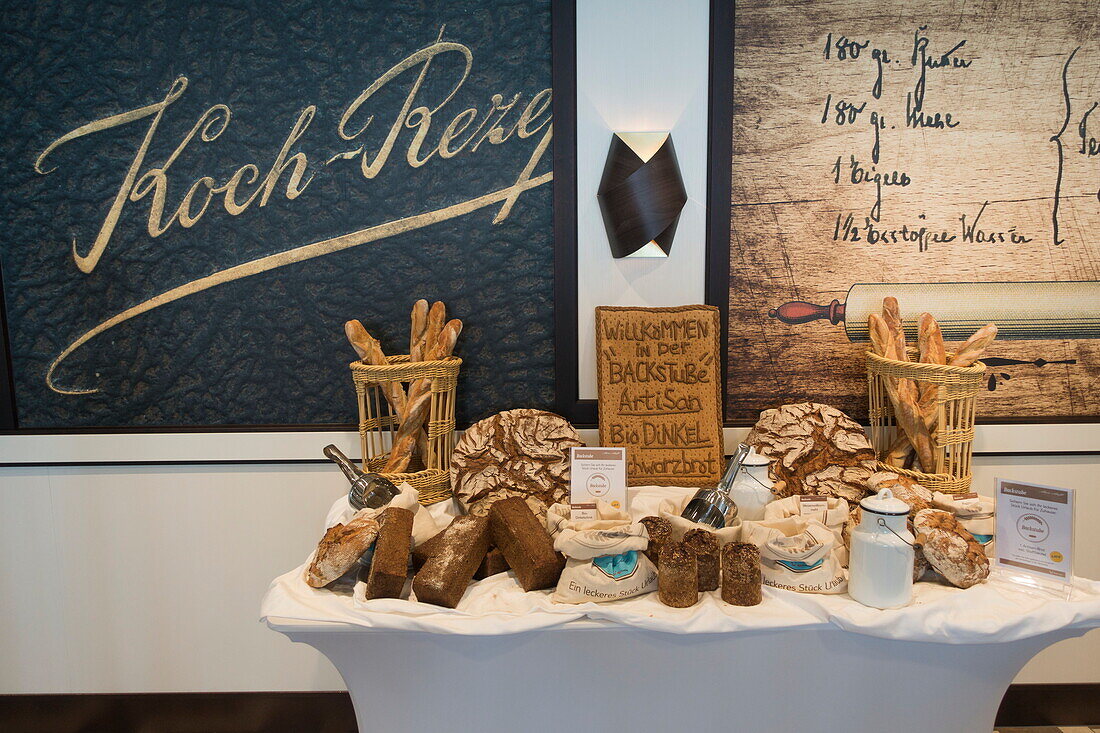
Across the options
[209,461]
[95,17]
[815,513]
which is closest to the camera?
[815,513]

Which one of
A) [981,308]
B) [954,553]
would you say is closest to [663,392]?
[954,553]

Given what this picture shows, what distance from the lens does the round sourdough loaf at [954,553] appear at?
52.0 inches

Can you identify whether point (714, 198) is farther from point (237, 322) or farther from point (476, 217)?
point (237, 322)

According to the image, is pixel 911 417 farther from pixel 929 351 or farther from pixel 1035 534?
pixel 1035 534

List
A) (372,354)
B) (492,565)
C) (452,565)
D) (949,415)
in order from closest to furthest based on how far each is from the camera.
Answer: (452,565)
(492,565)
(949,415)
(372,354)

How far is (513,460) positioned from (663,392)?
0.49 metres

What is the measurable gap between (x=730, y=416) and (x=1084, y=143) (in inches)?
53.4

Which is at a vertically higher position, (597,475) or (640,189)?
(640,189)

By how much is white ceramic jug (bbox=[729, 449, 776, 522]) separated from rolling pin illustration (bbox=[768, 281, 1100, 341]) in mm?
665

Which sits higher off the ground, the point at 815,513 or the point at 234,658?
the point at 815,513

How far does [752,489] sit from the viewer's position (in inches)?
61.6

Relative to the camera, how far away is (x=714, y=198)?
6.58 feet

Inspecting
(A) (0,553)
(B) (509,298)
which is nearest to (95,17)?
(B) (509,298)

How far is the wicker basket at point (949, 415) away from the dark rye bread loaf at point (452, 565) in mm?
1133
